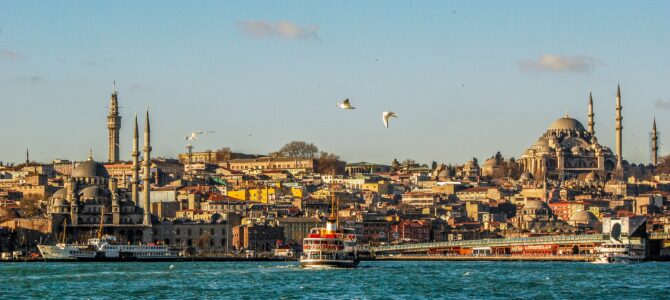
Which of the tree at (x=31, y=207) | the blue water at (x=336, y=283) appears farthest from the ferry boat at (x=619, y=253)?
the tree at (x=31, y=207)

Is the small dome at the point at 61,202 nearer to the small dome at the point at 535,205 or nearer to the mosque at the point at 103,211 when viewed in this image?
the mosque at the point at 103,211

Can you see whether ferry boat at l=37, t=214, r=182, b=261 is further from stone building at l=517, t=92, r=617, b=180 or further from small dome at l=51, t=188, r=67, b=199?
stone building at l=517, t=92, r=617, b=180

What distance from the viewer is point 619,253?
88.4 meters

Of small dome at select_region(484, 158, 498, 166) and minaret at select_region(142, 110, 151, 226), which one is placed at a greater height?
small dome at select_region(484, 158, 498, 166)

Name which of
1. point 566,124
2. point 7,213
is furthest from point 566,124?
point 7,213

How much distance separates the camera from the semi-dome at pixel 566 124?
177375 millimetres

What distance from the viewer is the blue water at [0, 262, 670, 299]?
53312 millimetres

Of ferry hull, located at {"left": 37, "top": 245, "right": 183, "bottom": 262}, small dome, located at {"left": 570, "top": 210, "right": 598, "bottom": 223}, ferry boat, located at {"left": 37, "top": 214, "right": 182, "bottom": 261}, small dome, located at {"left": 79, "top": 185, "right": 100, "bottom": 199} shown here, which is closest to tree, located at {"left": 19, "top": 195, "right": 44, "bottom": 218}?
small dome, located at {"left": 79, "top": 185, "right": 100, "bottom": 199}

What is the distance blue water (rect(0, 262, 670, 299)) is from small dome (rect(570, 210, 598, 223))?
59060 millimetres

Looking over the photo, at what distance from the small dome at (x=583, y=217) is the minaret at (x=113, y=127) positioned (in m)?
42.5

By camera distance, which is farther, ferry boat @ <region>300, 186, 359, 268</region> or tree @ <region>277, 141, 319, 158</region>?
tree @ <region>277, 141, 319, 158</region>

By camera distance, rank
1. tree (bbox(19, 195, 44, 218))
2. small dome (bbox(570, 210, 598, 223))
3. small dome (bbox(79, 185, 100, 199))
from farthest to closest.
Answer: small dome (bbox(570, 210, 598, 223)) < tree (bbox(19, 195, 44, 218)) < small dome (bbox(79, 185, 100, 199))

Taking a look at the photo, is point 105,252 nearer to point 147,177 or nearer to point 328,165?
point 147,177

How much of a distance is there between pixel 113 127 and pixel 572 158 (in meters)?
45.0
